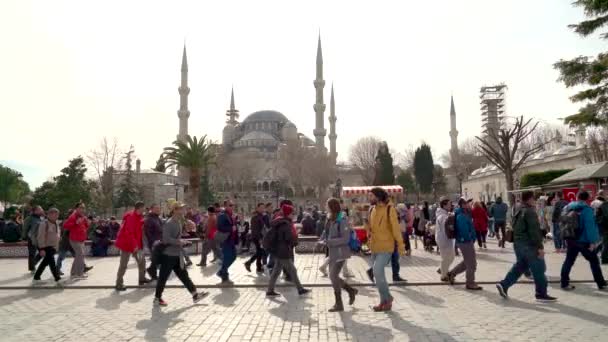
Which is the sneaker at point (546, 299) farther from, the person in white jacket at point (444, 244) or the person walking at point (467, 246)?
the person in white jacket at point (444, 244)

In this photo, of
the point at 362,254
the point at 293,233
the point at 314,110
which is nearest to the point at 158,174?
the point at 314,110

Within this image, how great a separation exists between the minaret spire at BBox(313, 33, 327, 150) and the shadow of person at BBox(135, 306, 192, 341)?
63051mm

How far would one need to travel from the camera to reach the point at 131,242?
920 centimetres

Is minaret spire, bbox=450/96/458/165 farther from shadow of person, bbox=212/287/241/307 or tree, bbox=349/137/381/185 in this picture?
shadow of person, bbox=212/287/241/307

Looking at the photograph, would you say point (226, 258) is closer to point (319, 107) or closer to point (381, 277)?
point (381, 277)

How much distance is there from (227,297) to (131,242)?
98.7 inches

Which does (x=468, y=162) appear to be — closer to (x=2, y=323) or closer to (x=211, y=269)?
(x=211, y=269)

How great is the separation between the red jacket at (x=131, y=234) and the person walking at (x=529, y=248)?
649cm

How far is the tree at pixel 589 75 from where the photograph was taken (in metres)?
15.6

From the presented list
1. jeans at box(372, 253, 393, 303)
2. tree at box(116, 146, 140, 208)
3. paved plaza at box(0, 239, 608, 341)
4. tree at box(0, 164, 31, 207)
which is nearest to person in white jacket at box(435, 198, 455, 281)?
paved plaza at box(0, 239, 608, 341)

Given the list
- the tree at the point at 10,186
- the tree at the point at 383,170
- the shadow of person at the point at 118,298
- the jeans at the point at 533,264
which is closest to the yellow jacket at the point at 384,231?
the jeans at the point at 533,264

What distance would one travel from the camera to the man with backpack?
25.1 feet

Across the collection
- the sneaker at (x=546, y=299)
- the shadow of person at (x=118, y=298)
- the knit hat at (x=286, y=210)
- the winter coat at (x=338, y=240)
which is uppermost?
the knit hat at (x=286, y=210)

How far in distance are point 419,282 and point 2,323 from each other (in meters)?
6.53
